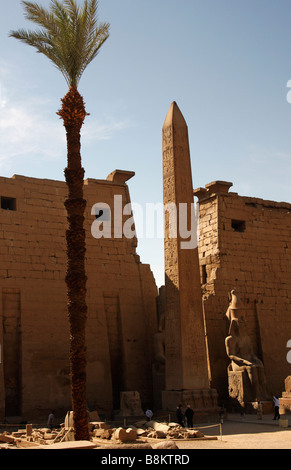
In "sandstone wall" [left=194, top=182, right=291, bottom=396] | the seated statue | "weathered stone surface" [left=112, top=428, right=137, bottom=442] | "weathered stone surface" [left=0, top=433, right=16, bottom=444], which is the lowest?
"weathered stone surface" [left=0, top=433, right=16, bottom=444]

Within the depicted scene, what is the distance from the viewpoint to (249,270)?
16.9 metres

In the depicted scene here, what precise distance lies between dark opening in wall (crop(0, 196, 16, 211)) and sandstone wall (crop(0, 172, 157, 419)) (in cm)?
3

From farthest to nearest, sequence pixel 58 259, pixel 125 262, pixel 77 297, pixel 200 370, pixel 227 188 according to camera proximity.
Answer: pixel 227 188
pixel 125 262
pixel 58 259
pixel 200 370
pixel 77 297

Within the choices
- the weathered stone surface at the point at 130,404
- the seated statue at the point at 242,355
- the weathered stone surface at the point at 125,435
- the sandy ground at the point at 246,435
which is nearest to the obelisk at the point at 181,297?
the weathered stone surface at the point at 130,404

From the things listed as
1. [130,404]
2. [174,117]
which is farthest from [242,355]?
[174,117]

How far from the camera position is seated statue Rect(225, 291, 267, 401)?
14.4 m

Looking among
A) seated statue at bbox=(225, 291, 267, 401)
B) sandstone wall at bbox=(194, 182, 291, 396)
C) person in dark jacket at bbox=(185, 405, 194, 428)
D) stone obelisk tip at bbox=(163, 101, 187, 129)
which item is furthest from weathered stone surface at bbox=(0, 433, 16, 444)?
stone obelisk tip at bbox=(163, 101, 187, 129)

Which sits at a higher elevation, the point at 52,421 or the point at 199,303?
the point at 199,303

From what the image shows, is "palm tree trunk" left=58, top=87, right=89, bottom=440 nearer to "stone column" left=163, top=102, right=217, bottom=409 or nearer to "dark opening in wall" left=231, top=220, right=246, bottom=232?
"stone column" left=163, top=102, right=217, bottom=409

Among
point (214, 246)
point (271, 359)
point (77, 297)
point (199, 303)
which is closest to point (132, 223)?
point (214, 246)

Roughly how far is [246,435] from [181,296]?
132 inches

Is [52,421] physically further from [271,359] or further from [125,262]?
[271,359]

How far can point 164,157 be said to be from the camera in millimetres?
14148

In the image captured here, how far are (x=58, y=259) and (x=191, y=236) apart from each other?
10.1 feet
